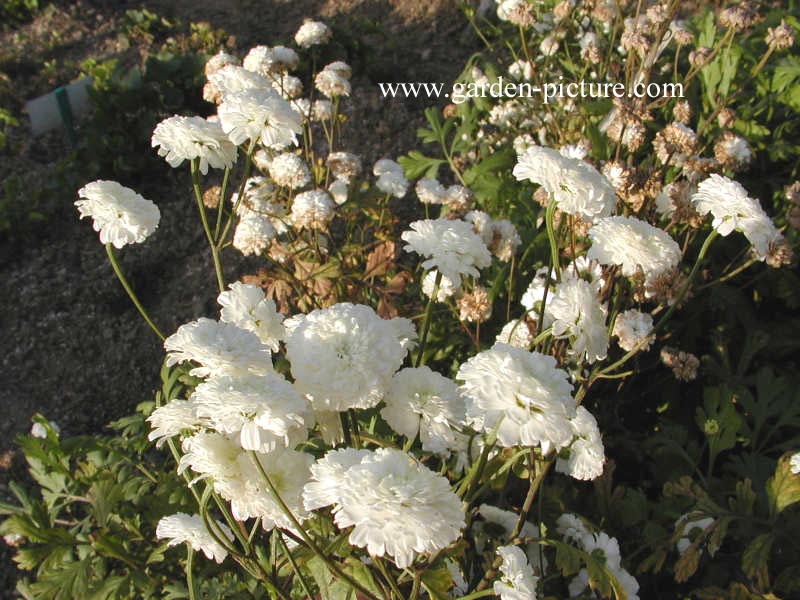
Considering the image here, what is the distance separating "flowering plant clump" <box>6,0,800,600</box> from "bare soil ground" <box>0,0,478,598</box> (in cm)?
96

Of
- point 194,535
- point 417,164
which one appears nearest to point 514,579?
point 194,535

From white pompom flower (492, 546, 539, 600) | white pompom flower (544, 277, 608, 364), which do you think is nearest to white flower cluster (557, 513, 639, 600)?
white pompom flower (492, 546, 539, 600)

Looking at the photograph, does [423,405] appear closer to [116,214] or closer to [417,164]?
[116,214]

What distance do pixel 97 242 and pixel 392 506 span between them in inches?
121

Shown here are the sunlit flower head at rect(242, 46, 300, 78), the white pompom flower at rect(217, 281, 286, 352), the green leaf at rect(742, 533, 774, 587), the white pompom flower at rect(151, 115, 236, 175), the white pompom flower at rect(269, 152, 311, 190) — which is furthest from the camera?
the sunlit flower head at rect(242, 46, 300, 78)

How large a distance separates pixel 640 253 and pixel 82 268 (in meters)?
2.86

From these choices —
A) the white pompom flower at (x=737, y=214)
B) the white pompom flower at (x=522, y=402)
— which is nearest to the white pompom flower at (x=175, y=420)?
the white pompom flower at (x=522, y=402)

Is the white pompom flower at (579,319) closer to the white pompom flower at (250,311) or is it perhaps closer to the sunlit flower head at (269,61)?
the white pompom flower at (250,311)

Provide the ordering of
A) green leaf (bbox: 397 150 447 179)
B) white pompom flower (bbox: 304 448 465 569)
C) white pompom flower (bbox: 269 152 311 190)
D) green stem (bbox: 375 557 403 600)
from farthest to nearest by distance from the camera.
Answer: green leaf (bbox: 397 150 447 179) < white pompom flower (bbox: 269 152 311 190) < green stem (bbox: 375 557 403 600) < white pompom flower (bbox: 304 448 465 569)

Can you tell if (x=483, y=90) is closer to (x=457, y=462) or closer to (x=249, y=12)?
(x=457, y=462)

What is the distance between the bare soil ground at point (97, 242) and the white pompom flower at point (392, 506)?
2.02m

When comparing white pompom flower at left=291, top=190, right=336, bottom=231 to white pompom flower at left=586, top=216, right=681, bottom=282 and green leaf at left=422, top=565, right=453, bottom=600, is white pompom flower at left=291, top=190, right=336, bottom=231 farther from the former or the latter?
green leaf at left=422, top=565, right=453, bottom=600

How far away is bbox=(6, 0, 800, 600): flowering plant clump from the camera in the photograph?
3.19 feet

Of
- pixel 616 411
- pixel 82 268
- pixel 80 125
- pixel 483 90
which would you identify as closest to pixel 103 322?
pixel 82 268
